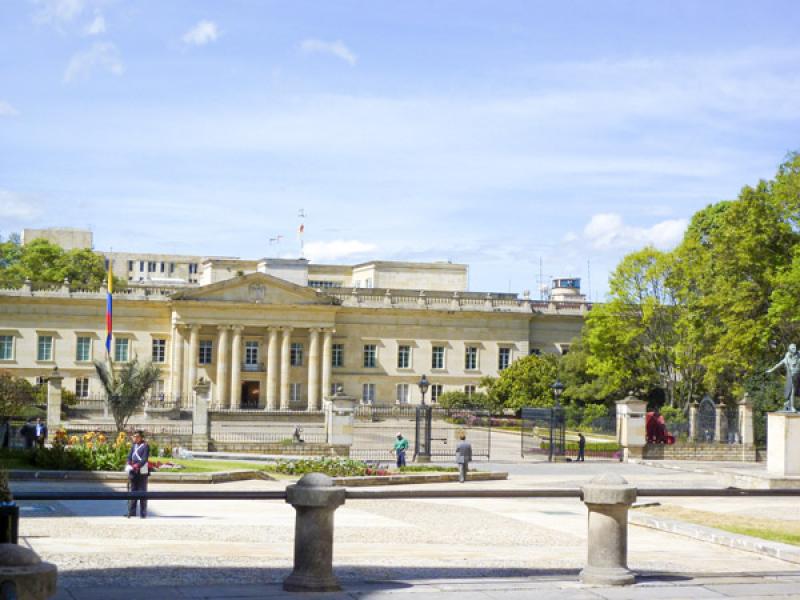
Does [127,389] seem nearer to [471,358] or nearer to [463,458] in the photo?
[463,458]

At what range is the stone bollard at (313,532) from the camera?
37.2 ft

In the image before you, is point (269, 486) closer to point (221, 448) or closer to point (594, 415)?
point (221, 448)

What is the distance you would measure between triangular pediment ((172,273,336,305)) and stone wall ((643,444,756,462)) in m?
39.8

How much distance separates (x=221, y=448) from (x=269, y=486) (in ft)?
53.9

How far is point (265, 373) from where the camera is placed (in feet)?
278

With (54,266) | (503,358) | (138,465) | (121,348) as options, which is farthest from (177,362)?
(138,465)

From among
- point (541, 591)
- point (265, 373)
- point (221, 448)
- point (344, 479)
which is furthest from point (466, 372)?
point (541, 591)

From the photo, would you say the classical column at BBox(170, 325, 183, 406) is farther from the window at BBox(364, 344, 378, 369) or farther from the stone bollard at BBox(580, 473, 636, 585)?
the stone bollard at BBox(580, 473, 636, 585)

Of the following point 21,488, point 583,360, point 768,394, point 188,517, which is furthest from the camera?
point 583,360

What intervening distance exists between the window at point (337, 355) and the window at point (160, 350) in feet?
37.0

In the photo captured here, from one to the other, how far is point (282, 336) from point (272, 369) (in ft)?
7.58

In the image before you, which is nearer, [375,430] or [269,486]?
[269,486]

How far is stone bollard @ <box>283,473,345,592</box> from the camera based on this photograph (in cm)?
1134

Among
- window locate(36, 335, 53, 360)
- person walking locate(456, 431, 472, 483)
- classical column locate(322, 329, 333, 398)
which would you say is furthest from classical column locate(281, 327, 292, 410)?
person walking locate(456, 431, 472, 483)
